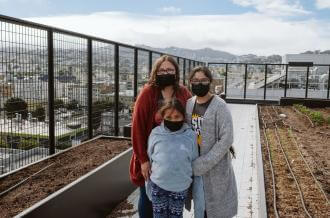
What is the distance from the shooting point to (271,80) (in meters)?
21.0

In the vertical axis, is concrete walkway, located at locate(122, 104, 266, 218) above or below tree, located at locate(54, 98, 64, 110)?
below

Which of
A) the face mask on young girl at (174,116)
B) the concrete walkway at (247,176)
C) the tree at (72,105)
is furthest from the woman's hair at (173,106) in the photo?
the tree at (72,105)

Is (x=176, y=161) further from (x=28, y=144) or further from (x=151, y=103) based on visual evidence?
(x=28, y=144)

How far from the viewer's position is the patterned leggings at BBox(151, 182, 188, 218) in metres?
3.06

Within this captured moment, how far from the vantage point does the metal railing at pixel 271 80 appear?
19.7 m

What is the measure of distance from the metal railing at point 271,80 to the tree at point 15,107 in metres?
15.9

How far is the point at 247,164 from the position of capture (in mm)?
7094

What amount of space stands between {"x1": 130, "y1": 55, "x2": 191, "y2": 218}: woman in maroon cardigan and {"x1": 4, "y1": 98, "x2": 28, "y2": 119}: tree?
1539 millimetres

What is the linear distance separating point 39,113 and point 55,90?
1.49 ft

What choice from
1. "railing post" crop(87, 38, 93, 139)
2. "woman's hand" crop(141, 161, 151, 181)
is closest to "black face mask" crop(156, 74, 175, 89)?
"woman's hand" crop(141, 161, 151, 181)

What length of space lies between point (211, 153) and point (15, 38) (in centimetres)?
253

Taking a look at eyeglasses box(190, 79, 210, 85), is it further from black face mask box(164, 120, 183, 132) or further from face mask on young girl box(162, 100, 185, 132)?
black face mask box(164, 120, 183, 132)

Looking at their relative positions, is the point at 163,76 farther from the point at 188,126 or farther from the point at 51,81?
the point at 51,81

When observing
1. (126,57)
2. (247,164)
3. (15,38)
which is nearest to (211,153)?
(15,38)
